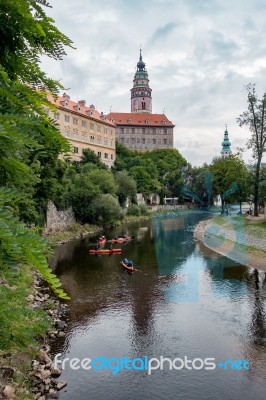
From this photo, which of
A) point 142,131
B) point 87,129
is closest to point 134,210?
point 87,129

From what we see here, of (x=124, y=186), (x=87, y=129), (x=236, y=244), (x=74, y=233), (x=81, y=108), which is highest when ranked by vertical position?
(x=81, y=108)

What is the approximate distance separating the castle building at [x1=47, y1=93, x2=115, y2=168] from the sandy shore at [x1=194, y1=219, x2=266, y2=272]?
24972mm

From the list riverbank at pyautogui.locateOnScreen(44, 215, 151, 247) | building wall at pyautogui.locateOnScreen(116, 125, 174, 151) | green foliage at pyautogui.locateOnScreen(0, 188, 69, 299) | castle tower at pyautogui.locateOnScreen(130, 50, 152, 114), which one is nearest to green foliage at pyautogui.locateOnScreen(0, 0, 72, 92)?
green foliage at pyautogui.locateOnScreen(0, 188, 69, 299)

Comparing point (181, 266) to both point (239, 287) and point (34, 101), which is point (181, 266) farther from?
point (34, 101)

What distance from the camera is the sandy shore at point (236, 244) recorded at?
2619 centimetres

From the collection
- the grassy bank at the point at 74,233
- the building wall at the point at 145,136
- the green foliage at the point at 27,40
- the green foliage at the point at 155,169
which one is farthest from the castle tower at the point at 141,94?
the green foliage at the point at 27,40

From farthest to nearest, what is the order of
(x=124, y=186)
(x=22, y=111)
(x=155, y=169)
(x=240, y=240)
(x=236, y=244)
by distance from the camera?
(x=155, y=169), (x=124, y=186), (x=240, y=240), (x=236, y=244), (x=22, y=111)

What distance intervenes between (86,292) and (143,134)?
89.4 m

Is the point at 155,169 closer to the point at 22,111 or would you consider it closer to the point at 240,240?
the point at 240,240

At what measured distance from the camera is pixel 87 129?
62000 mm

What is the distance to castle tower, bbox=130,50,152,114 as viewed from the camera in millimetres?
117375

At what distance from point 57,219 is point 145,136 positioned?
69.9m

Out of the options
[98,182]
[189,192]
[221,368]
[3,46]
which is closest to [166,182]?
[189,192]

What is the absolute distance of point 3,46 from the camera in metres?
2.32
